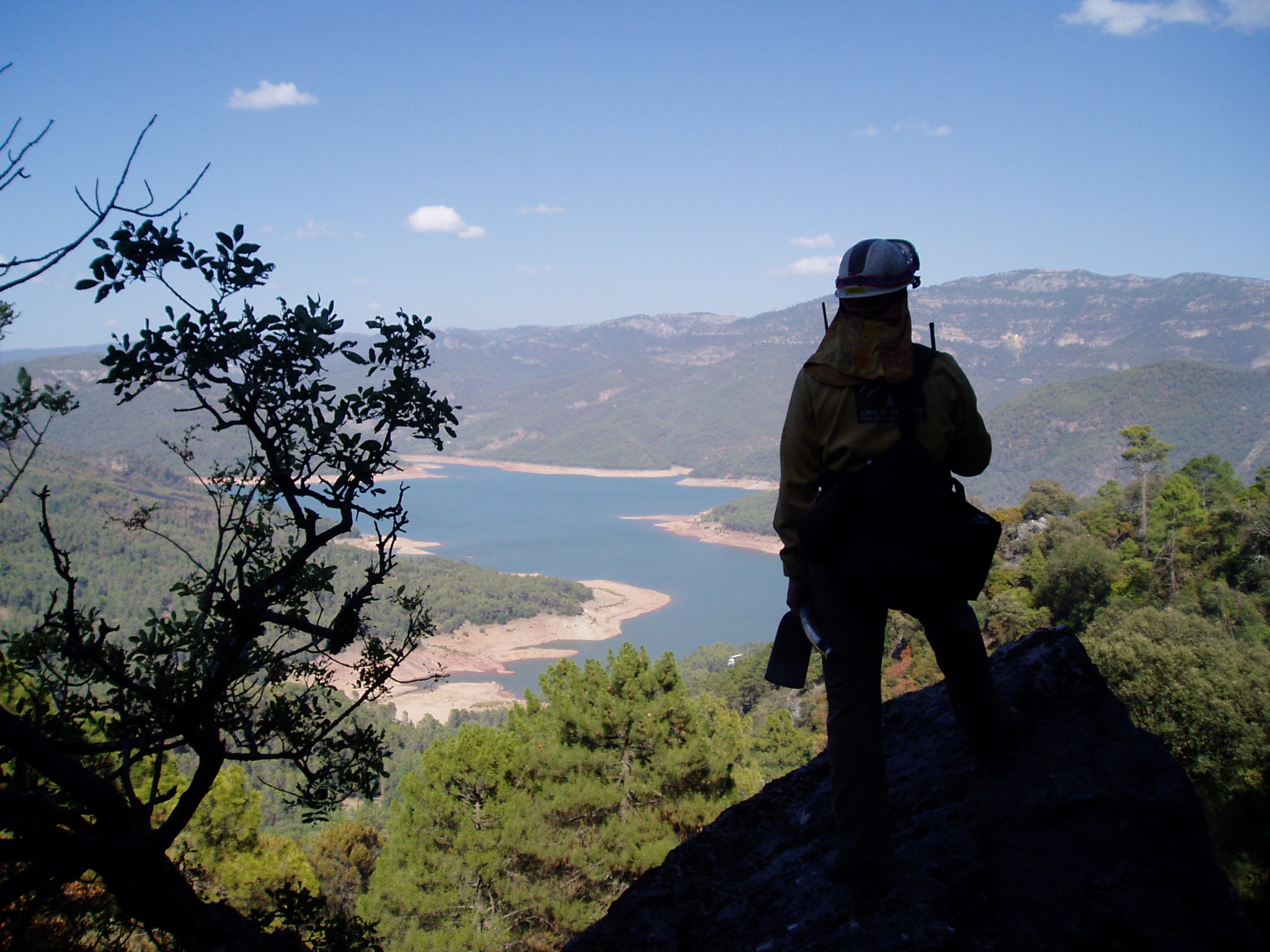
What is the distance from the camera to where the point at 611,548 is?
278 feet

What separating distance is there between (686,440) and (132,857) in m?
151

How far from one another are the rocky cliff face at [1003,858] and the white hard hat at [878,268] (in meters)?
1.44

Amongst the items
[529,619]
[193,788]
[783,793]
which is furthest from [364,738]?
[529,619]

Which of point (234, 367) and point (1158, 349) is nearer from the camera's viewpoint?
point (234, 367)

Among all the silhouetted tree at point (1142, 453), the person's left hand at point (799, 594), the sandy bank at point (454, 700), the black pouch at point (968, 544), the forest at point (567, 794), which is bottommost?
the sandy bank at point (454, 700)

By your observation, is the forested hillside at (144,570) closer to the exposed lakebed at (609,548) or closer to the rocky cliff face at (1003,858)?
the exposed lakebed at (609,548)

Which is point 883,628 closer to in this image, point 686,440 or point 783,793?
point 783,793

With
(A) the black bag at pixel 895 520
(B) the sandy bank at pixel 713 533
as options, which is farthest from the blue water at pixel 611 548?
(A) the black bag at pixel 895 520

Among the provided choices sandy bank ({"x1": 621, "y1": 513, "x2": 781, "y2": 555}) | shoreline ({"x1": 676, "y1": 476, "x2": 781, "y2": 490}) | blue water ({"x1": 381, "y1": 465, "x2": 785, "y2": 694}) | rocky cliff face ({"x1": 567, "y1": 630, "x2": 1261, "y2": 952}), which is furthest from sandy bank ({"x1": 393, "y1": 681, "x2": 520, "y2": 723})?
shoreline ({"x1": 676, "y1": 476, "x2": 781, "y2": 490})

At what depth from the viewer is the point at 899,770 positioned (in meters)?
2.48

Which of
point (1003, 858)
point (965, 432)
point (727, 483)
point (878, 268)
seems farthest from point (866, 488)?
point (727, 483)

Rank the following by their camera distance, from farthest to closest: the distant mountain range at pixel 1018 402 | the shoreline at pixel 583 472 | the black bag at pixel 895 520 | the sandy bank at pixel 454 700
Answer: the shoreline at pixel 583 472 < the distant mountain range at pixel 1018 402 < the sandy bank at pixel 454 700 < the black bag at pixel 895 520

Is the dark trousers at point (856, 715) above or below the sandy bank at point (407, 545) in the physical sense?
above

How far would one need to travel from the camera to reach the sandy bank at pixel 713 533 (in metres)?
84.1
